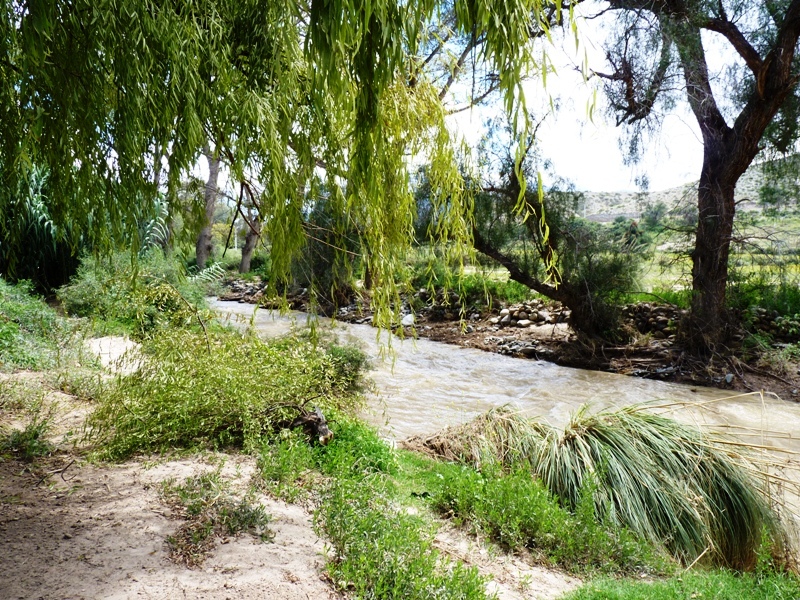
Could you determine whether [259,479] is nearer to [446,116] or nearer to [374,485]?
[374,485]

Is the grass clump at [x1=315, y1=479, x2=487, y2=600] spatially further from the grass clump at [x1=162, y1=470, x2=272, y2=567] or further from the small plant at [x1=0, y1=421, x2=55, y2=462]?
the small plant at [x1=0, y1=421, x2=55, y2=462]

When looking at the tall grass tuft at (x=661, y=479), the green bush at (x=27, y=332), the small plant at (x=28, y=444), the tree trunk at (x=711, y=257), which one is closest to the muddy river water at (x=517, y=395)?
the tree trunk at (x=711, y=257)

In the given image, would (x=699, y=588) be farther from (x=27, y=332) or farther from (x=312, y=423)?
(x=27, y=332)

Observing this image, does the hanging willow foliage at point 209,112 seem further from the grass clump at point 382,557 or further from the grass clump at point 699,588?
the grass clump at point 699,588

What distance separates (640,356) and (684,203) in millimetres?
2491

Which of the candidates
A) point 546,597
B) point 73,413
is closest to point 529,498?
point 546,597

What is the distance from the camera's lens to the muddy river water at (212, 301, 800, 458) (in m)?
6.01

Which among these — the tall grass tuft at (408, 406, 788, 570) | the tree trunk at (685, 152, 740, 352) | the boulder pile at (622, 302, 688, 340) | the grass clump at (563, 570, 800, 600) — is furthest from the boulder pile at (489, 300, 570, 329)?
the grass clump at (563, 570, 800, 600)

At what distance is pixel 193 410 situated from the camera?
11.9 ft

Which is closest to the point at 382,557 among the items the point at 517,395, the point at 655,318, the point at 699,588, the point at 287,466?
the point at 287,466

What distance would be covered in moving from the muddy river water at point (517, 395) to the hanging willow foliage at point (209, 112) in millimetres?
2906

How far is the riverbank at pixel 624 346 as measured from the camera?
802cm

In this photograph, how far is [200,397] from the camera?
3.63 metres

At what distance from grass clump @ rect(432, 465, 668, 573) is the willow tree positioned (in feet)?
21.1
